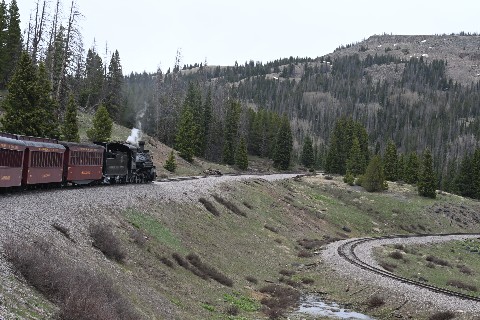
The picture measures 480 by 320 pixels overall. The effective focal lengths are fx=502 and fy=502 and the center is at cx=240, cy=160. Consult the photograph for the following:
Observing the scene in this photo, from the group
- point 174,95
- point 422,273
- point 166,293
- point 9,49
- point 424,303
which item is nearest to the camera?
point 166,293

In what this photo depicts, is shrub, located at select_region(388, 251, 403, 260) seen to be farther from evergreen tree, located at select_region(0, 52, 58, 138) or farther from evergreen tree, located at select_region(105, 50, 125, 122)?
evergreen tree, located at select_region(105, 50, 125, 122)

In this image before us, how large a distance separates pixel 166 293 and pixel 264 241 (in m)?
21.7

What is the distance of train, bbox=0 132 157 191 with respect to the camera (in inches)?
1040

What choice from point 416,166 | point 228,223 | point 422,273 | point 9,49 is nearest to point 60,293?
point 228,223

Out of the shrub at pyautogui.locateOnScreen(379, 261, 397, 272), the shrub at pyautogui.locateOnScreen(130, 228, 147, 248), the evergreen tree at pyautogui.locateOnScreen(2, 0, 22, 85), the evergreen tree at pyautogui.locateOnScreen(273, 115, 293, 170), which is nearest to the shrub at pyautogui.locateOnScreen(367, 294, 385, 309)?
the shrub at pyautogui.locateOnScreen(379, 261, 397, 272)

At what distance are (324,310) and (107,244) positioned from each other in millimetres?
11957

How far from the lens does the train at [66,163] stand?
2642 centimetres

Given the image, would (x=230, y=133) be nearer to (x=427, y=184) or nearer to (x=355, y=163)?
(x=355, y=163)

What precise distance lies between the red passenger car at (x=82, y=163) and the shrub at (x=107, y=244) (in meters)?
12.9

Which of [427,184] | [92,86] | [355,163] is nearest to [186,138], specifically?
[92,86]

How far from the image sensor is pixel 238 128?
Result: 120 m

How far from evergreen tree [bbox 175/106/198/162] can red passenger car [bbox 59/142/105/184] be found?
163 feet

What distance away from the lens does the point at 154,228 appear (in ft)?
96.2

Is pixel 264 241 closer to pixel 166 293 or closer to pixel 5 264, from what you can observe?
pixel 166 293
